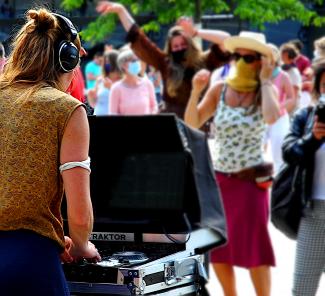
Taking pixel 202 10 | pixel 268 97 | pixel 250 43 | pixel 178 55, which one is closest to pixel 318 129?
pixel 268 97

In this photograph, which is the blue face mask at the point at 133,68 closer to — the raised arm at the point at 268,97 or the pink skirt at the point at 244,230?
Result: the raised arm at the point at 268,97

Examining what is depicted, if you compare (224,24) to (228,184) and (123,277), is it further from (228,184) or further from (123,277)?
(123,277)

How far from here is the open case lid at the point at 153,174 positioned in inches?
233

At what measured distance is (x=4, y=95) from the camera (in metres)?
3.47

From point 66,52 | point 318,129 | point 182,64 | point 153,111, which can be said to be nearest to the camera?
point 66,52

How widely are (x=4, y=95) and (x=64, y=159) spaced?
12.1 inches

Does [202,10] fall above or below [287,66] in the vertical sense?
below

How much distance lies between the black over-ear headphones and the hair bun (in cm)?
3

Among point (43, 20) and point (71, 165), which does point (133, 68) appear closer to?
point (43, 20)

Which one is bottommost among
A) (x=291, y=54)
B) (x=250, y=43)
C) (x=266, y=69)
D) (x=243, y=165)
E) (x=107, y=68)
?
(x=291, y=54)

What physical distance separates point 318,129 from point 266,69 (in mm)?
1447

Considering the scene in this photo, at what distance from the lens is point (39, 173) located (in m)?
3.38

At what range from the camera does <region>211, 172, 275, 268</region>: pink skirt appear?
7133 millimetres

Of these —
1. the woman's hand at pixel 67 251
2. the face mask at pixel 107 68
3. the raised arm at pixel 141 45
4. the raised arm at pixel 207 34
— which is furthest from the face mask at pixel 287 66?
the woman's hand at pixel 67 251
